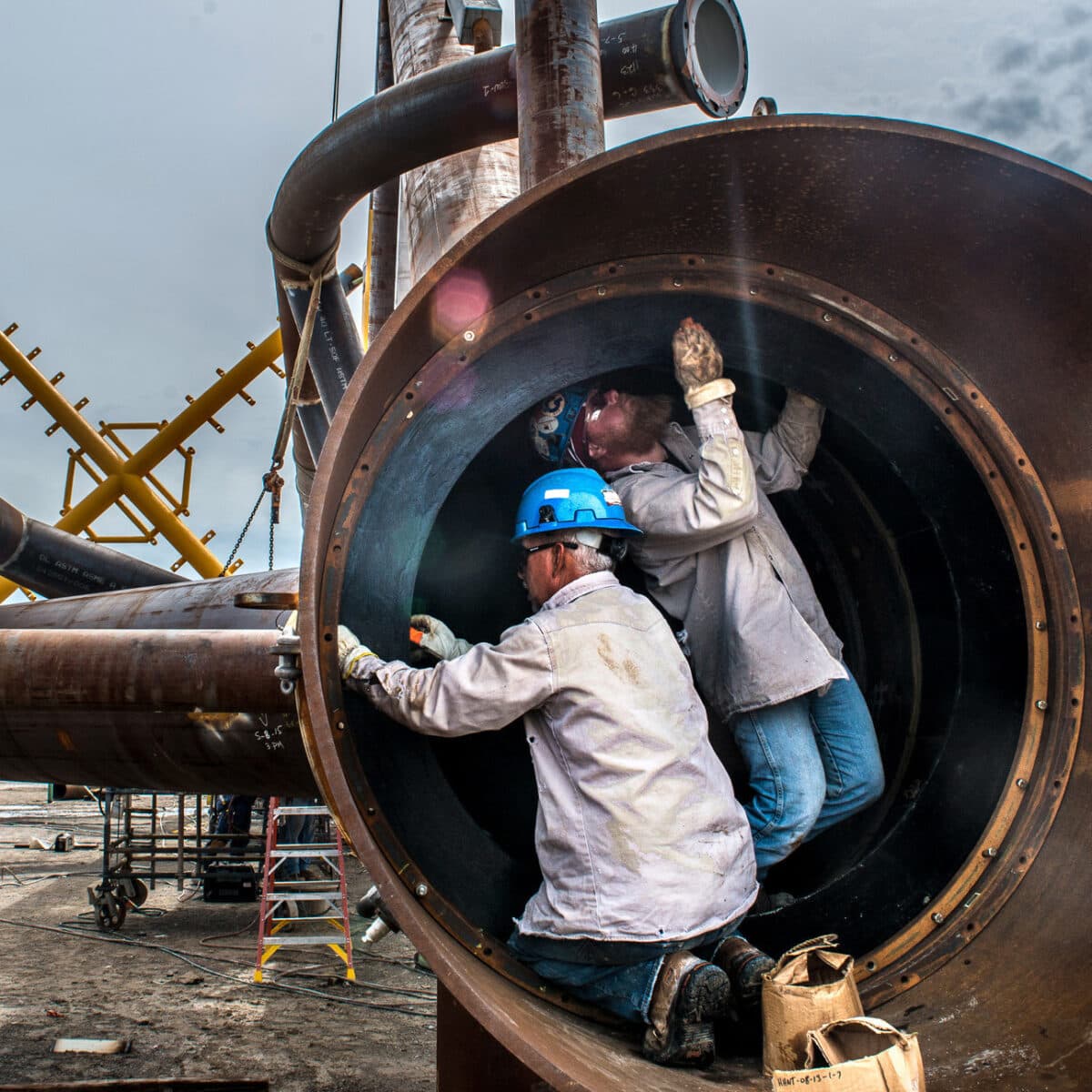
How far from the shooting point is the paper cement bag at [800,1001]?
6.63 feet

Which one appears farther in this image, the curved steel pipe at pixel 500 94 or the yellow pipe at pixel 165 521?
the yellow pipe at pixel 165 521

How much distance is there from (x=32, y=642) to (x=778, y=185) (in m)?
2.48

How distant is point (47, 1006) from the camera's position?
5.78m

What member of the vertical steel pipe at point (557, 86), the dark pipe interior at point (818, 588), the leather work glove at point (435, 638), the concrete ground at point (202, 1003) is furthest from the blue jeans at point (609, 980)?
the concrete ground at point (202, 1003)

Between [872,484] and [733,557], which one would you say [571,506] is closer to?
[733,557]

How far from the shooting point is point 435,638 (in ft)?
8.66

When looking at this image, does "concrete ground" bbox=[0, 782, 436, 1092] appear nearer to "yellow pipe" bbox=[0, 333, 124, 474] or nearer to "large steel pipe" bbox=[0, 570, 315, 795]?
"large steel pipe" bbox=[0, 570, 315, 795]

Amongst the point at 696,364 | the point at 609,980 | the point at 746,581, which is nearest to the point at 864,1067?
the point at 609,980

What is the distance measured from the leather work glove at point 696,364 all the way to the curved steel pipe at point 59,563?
10.6 ft

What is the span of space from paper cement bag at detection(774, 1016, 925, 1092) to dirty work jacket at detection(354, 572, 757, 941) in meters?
0.37

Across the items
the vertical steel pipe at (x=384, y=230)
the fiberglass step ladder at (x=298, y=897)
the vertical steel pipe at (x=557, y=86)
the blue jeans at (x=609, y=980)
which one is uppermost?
the vertical steel pipe at (x=384, y=230)

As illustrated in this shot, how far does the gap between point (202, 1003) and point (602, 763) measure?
15.9ft

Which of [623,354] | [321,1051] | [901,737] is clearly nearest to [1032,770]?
[901,737]

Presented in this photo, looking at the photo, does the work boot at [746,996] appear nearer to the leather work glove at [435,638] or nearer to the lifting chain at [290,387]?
the leather work glove at [435,638]
